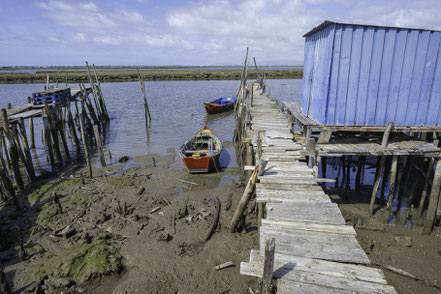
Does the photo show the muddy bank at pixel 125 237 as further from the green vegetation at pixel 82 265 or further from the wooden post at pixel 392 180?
the wooden post at pixel 392 180

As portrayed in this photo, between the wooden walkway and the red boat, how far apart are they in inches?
226

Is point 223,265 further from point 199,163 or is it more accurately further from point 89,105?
point 89,105

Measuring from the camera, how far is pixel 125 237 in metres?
9.07

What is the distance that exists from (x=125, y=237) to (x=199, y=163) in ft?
19.2

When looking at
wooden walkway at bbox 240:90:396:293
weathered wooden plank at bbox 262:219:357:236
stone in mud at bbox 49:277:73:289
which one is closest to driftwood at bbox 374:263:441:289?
wooden walkway at bbox 240:90:396:293

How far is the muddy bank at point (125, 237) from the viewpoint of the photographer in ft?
23.9

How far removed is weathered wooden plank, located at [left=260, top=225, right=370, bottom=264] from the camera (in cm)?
495

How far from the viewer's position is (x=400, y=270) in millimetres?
7562

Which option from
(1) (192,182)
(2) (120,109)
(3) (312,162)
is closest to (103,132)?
(2) (120,109)

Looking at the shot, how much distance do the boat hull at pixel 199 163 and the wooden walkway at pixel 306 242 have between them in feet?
18.4

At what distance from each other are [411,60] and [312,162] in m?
4.82

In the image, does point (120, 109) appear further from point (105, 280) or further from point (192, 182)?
point (105, 280)

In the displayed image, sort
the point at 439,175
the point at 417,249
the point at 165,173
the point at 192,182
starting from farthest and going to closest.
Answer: the point at 165,173 → the point at 192,182 → the point at 439,175 → the point at 417,249

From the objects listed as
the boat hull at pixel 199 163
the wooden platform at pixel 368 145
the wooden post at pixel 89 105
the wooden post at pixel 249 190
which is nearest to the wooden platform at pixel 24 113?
the wooden post at pixel 89 105
